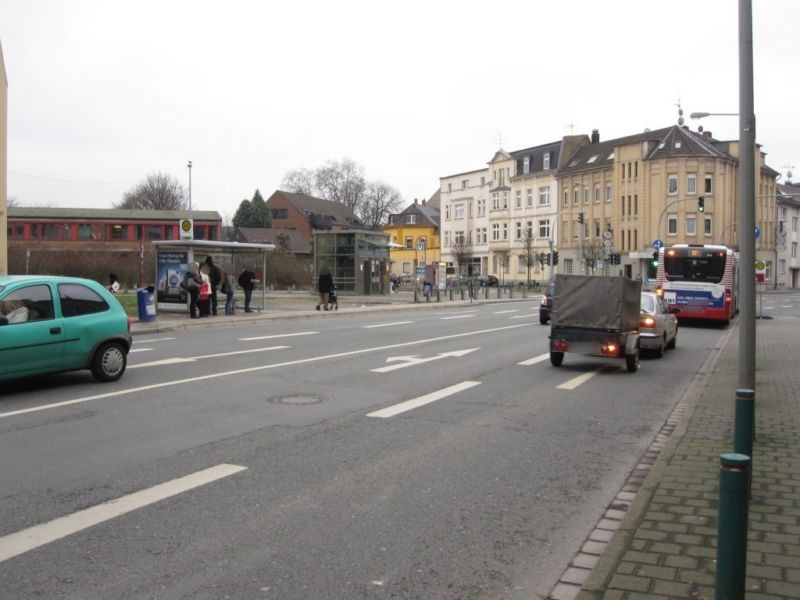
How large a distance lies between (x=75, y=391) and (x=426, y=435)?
16.9ft

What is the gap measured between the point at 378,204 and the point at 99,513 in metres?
111

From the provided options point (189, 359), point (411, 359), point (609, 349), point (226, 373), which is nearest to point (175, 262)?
point (189, 359)

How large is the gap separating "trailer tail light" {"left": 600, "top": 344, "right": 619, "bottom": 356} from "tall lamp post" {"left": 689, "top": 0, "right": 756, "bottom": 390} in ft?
18.6

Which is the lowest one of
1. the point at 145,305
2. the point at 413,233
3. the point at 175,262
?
the point at 145,305

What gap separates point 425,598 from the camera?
3.97 m

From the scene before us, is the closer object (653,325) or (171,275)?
(653,325)

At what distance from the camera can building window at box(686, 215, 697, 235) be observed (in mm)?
67731

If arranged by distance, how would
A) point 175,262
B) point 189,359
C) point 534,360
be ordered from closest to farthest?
1. point 189,359
2. point 534,360
3. point 175,262

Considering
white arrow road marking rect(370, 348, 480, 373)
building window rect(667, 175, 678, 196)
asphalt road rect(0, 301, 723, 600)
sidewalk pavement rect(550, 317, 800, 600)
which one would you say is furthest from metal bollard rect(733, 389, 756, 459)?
building window rect(667, 175, 678, 196)

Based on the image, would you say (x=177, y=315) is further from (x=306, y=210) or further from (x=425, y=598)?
(x=306, y=210)

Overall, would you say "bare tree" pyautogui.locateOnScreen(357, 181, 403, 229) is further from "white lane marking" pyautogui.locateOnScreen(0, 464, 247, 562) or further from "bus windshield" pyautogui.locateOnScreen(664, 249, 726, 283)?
"white lane marking" pyautogui.locateOnScreen(0, 464, 247, 562)

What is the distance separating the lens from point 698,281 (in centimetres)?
2761

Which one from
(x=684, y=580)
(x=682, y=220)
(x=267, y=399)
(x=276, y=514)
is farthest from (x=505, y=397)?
(x=682, y=220)

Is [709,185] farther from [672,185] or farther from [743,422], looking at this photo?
[743,422]
